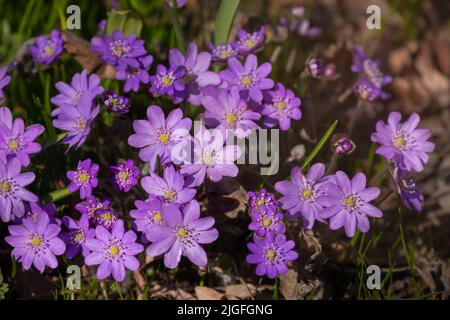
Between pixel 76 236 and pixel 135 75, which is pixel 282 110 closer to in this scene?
pixel 135 75

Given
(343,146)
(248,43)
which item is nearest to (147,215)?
(343,146)

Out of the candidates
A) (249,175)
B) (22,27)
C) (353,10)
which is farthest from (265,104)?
(353,10)

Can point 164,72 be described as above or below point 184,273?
above

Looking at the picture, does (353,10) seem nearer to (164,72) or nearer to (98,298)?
(164,72)

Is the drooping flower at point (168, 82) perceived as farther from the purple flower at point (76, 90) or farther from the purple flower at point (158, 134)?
the purple flower at point (76, 90)

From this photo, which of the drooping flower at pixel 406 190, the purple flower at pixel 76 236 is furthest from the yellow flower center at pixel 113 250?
the drooping flower at pixel 406 190

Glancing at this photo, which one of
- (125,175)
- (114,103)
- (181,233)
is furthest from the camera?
(114,103)
